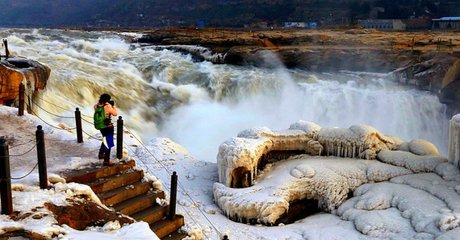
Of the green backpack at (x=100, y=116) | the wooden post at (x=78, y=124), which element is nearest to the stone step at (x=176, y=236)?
the green backpack at (x=100, y=116)

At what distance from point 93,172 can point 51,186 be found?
913 millimetres

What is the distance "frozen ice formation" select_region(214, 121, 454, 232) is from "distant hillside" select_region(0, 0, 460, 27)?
253ft

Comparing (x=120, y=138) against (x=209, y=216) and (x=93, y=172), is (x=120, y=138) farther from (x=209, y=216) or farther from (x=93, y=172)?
(x=209, y=216)

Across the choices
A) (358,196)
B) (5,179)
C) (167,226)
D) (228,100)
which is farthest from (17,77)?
(228,100)

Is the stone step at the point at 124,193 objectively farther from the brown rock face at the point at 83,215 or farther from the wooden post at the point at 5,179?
the wooden post at the point at 5,179

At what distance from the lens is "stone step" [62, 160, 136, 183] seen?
24.6 ft

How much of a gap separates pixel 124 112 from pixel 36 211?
1332cm

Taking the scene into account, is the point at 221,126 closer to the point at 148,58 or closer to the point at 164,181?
the point at 164,181

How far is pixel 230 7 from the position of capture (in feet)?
415

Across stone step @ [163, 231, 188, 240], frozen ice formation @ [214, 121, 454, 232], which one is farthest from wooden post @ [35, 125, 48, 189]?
frozen ice formation @ [214, 121, 454, 232]

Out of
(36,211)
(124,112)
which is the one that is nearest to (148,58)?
(124,112)

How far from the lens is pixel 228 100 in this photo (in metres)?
23.1

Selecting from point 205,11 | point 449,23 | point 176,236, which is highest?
point 205,11

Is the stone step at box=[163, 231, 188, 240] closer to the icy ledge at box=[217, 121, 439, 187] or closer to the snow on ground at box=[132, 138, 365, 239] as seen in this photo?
the snow on ground at box=[132, 138, 365, 239]
